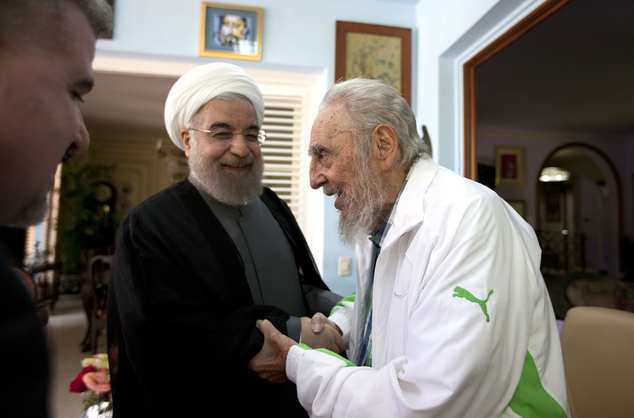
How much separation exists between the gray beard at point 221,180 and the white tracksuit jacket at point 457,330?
67 centimetres

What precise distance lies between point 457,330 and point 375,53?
2344 mm

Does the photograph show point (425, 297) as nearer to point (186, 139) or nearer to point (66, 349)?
point (186, 139)

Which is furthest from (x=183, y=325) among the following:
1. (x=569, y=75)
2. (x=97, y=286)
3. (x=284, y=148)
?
(x=97, y=286)

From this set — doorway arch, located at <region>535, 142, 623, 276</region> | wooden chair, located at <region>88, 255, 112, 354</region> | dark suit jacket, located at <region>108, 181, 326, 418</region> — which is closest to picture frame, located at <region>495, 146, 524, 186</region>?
doorway arch, located at <region>535, 142, 623, 276</region>

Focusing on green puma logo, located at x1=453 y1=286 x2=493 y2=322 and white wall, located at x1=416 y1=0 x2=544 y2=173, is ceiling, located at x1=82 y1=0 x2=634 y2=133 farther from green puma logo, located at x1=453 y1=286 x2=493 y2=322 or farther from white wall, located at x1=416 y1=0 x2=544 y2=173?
green puma logo, located at x1=453 y1=286 x2=493 y2=322

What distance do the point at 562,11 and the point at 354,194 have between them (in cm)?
150

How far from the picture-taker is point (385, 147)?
112 centimetres

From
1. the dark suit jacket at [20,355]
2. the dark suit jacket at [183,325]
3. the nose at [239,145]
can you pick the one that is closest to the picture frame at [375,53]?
the nose at [239,145]

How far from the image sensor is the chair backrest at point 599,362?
1.17m

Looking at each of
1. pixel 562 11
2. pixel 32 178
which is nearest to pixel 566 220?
pixel 562 11

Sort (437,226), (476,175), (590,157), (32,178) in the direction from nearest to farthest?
(32,178), (437,226), (590,157), (476,175)

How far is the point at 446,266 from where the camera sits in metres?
0.83

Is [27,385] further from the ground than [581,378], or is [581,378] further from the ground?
[27,385]

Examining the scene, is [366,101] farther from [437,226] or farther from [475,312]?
[475,312]
